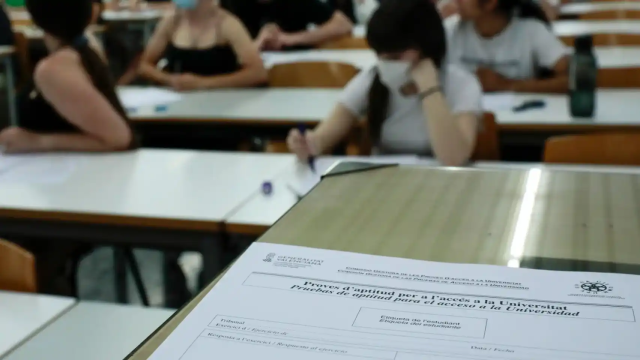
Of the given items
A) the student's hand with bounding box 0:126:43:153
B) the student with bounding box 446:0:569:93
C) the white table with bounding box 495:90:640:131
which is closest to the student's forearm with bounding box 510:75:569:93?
the student with bounding box 446:0:569:93

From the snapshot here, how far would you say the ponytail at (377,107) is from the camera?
6.67 ft

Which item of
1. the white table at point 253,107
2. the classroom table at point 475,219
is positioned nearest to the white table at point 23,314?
the classroom table at point 475,219

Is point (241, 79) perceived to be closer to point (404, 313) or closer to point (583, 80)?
point (583, 80)

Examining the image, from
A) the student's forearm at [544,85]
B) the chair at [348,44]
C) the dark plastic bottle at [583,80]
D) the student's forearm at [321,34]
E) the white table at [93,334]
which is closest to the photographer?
the white table at [93,334]

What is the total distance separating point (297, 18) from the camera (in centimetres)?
448

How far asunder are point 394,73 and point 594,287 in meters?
1.51

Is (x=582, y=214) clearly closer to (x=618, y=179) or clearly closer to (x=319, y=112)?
(x=618, y=179)

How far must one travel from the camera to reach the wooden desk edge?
1567 mm

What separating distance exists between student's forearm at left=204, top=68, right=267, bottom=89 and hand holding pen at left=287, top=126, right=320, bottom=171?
1.28m

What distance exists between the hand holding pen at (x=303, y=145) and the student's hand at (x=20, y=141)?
2.62ft

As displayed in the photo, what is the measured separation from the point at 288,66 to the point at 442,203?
255cm

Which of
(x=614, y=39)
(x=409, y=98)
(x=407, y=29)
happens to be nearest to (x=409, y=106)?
(x=409, y=98)

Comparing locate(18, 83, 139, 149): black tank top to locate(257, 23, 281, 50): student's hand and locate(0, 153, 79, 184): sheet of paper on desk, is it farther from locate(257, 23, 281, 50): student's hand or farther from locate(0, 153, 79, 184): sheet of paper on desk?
locate(257, 23, 281, 50): student's hand

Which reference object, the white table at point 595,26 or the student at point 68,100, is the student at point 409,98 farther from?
the white table at point 595,26
